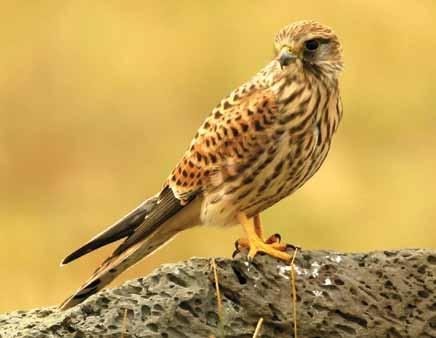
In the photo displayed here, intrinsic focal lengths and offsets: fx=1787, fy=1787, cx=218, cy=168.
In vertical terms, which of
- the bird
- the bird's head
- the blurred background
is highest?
the blurred background

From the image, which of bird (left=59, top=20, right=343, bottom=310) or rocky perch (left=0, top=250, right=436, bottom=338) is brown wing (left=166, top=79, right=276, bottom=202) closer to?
bird (left=59, top=20, right=343, bottom=310)

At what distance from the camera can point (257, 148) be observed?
9.00 metres

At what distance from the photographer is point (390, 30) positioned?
1809cm

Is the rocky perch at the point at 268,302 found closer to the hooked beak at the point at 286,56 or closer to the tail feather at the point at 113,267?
the tail feather at the point at 113,267

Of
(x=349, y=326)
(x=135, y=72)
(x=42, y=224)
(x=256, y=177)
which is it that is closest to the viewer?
(x=349, y=326)

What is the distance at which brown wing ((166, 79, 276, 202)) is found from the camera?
902cm

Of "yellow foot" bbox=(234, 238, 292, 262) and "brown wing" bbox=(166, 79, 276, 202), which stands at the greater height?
"brown wing" bbox=(166, 79, 276, 202)

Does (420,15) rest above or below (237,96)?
above

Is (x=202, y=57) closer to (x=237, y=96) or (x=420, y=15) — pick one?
(x=420, y=15)

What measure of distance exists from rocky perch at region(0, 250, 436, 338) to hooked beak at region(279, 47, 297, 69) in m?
1.00

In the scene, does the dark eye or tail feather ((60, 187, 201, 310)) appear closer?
the dark eye

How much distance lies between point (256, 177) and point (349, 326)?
115cm

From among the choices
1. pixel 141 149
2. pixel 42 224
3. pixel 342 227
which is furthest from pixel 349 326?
pixel 141 149

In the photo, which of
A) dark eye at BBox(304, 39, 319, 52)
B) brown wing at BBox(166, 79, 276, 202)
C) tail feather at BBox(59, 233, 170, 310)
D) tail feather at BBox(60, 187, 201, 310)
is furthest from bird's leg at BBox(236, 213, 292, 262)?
dark eye at BBox(304, 39, 319, 52)
